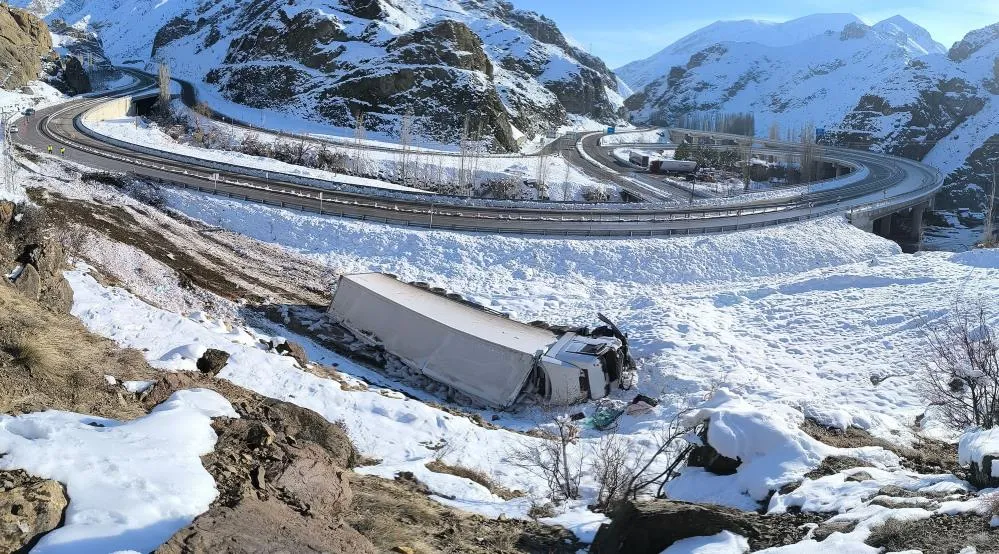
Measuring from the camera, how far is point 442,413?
1762 centimetres

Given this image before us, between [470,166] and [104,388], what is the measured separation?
2171 inches

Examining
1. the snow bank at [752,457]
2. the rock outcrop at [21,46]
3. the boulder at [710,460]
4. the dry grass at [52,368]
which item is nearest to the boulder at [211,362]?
the dry grass at [52,368]

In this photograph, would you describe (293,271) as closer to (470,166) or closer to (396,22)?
(470,166)

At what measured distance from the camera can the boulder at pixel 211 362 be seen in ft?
51.4

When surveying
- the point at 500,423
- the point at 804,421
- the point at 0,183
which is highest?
the point at 0,183

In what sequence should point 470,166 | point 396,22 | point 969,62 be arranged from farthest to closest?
1. point 969,62
2. point 396,22
3. point 470,166

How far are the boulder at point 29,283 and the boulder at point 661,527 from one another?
13899 mm

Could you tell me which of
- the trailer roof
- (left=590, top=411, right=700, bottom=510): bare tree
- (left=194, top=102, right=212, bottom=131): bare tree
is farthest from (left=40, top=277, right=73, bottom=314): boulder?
(left=194, top=102, right=212, bottom=131): bare tree

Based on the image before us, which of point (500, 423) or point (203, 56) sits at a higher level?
point (203, 56)

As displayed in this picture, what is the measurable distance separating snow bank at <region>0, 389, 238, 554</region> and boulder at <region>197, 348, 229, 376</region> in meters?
5.61

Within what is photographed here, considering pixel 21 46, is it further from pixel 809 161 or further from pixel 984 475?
pixel 984 475

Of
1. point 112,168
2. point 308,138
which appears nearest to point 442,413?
point 112,168

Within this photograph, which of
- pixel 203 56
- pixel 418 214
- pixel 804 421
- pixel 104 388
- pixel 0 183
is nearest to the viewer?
pixel 104 388

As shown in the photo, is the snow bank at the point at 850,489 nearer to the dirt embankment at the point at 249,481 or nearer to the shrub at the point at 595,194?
the dirt embankment at the point at 249,481
